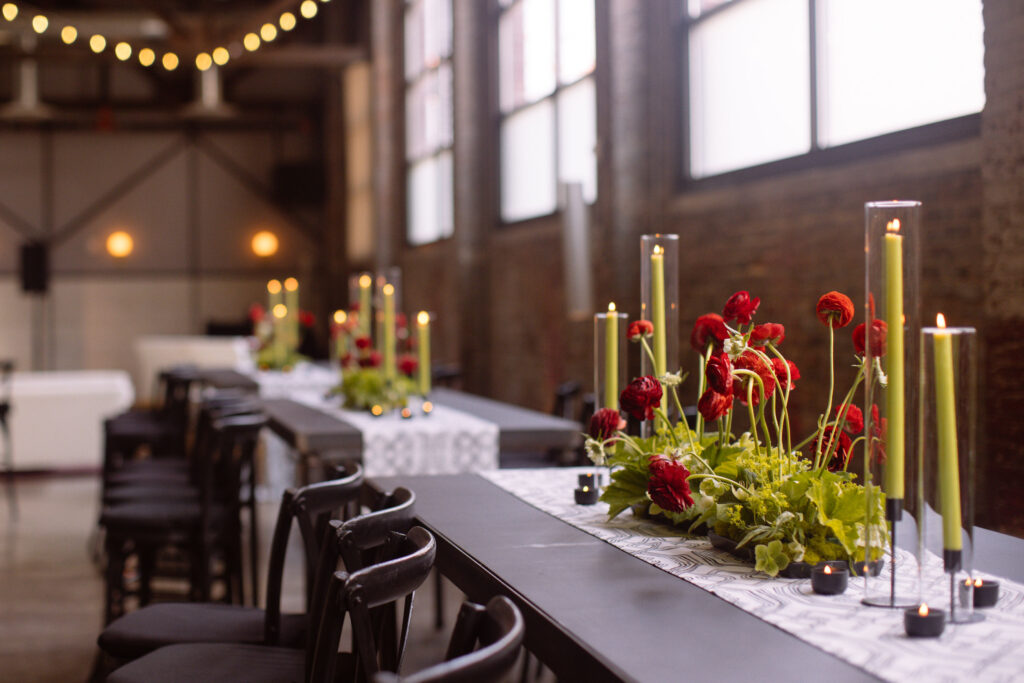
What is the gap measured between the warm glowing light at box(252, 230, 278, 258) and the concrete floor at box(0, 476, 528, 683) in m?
7.82

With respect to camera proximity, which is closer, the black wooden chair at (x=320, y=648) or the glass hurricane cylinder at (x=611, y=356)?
the black wooden chair at (x=320, y=648)

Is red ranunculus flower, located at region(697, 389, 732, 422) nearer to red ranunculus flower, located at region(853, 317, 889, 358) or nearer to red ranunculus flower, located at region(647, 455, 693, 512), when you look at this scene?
red ranunculus flower, located at region(647, 455, 693, 512)

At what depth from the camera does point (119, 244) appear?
14.1 m

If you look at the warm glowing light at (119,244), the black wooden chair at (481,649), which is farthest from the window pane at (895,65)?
the warm glowing light at (119,244)

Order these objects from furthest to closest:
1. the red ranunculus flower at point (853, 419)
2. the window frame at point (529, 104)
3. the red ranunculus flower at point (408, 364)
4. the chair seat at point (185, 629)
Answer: the window frame at point (529, 104) → the red ranunculus flower at point (408, 364) → the chair seat at point (185, 629) → the red ranunculus flower at point (853, 419)

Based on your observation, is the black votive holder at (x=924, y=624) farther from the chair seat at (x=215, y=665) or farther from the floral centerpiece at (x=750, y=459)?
the chair seat at (x=215, y=665)

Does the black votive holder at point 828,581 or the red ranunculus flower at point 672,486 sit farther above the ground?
the red ranunculus flower at point 672,486

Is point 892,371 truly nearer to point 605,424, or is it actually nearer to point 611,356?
point 605,424

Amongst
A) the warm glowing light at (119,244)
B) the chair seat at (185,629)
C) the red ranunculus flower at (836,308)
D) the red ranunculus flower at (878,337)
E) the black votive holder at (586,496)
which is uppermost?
the warm glowing light at (119,244)

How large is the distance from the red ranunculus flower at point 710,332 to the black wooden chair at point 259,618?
2.54ft

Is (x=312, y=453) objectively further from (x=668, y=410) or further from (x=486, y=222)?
(x=486, y=222)

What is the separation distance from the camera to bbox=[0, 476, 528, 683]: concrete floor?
12.2ft

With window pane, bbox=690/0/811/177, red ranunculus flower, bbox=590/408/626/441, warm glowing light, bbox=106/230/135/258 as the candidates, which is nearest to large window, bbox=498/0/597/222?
window pane, bbox=690/0/811/177

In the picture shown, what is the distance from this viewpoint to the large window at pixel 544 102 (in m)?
6.49
